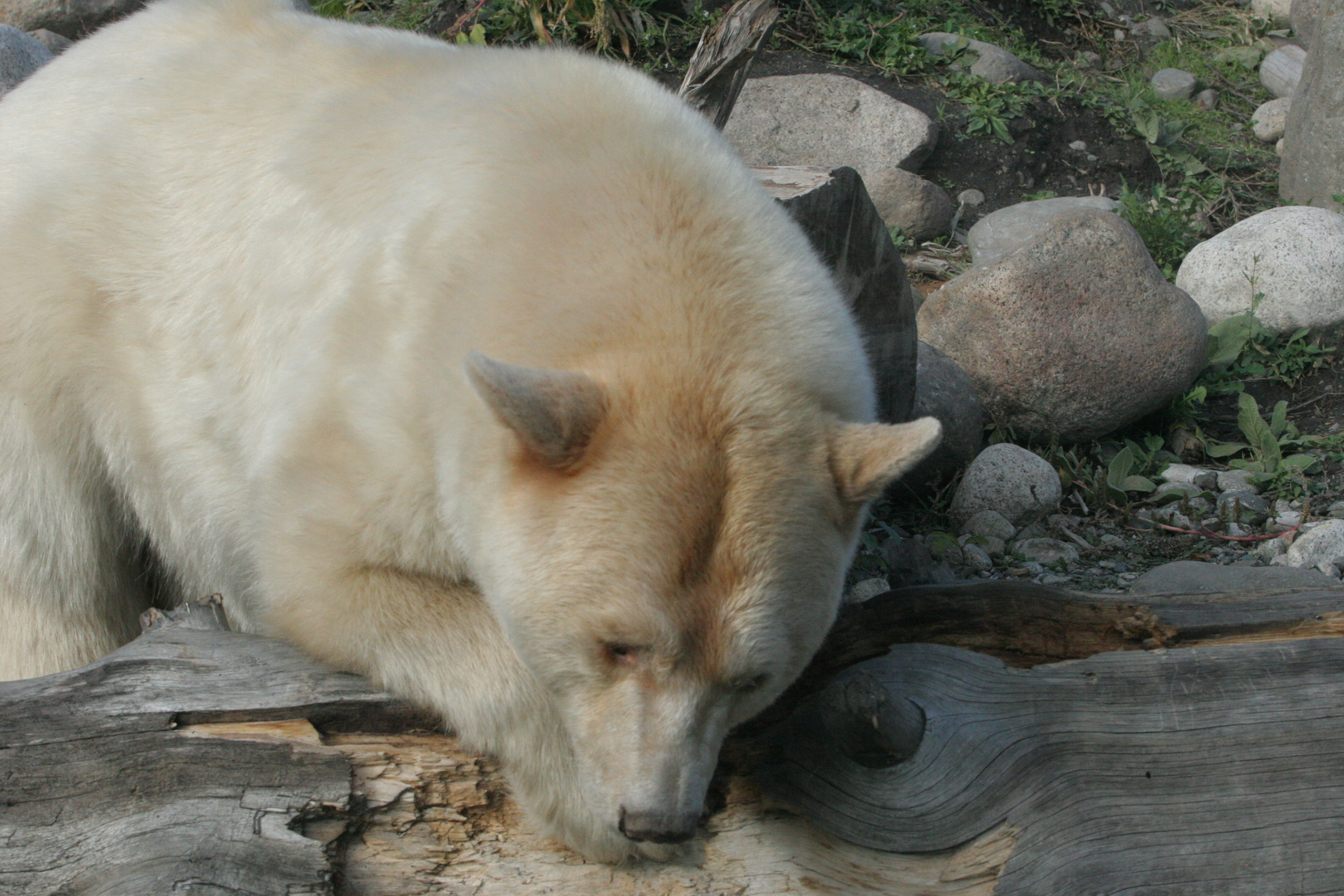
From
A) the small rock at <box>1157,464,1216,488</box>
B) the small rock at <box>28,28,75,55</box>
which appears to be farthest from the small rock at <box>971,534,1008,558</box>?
the small rock at <box>28,28,75,55</box>

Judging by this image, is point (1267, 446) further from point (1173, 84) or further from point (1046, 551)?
point (1173, 84)

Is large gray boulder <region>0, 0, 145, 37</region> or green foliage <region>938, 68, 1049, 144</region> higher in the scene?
large gray boulder <region>0, 0, 145, 37</region>

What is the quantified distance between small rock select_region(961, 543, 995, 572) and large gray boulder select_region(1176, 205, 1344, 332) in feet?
10.1

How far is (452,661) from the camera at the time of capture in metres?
2.89

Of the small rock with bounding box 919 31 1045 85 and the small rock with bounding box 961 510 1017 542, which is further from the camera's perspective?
the small rock with bounding box 919 31 1045 85

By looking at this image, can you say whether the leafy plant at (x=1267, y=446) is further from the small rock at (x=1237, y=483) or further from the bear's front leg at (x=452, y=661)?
the bear's front leg at (x=452, y=661)

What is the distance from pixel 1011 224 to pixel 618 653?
680cm

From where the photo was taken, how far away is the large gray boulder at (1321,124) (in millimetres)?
8742

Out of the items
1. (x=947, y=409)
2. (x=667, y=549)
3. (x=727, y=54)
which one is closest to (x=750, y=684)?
(x=667, y=549)

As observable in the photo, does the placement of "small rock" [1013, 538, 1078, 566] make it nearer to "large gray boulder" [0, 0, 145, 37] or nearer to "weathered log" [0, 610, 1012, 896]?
"weathered log" [0, 610, 1012, 896]

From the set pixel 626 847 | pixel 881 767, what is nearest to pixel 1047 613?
pixel 881 767

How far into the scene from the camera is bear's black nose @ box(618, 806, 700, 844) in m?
2.47

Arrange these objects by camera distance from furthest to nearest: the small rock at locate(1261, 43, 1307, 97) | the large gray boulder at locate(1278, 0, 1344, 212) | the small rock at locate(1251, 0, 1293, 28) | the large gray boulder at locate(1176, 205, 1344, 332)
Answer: the small rock at locate(1251, 0, 1293, 28) → the small rock at locate(1261, 43, 1307, 97) → the large gray boulder at locate(1278, 0, 1344, 212) → the large gray boulder at locate(1176, 205, 1344, 332)

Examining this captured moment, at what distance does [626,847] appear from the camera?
2.84 m
